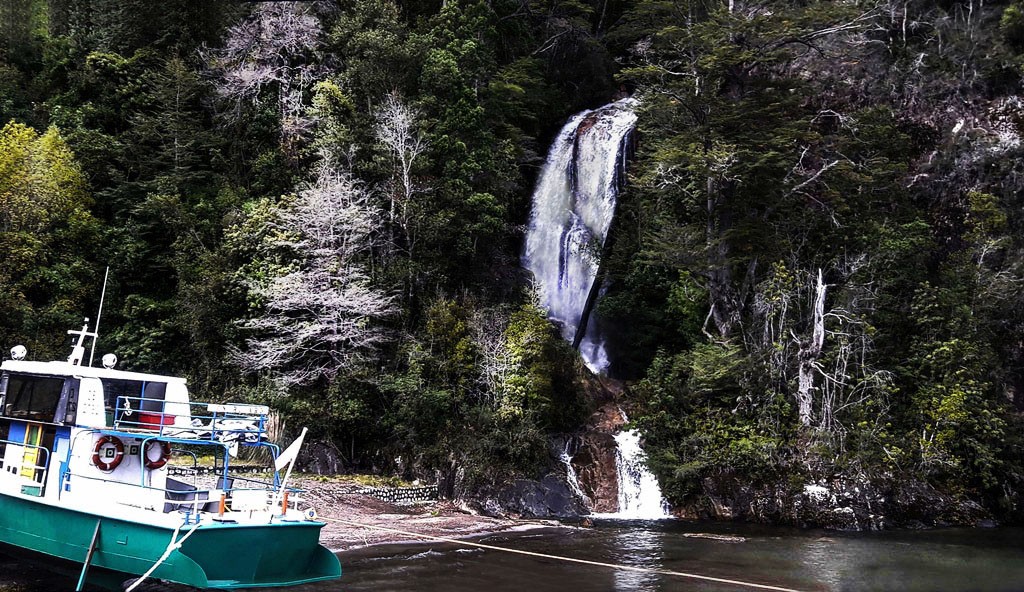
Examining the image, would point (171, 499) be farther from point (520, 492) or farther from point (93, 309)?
point (93, 309)

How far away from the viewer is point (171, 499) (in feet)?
46.3

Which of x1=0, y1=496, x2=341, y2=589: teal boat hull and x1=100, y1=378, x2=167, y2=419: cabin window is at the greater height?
x1=100, y1=378, x2=167, y2=419: cabin window

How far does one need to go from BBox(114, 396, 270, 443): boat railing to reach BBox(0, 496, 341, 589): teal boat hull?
1.74 metres

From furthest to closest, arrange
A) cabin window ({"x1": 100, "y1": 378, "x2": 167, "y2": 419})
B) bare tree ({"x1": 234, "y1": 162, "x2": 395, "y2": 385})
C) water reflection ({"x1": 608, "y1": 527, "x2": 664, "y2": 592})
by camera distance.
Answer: bare tree ({"x1": 234, "y1": 162, "x2": 395, "y2": 385}), cabin window ({"x1": 100, "y1": 378, "x2": 167, "y2": 419}), water reflection ({"x1": 608, "y1": 527, "x2": 664, "y2": 592})

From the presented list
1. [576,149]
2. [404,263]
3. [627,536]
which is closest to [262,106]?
[404,263]

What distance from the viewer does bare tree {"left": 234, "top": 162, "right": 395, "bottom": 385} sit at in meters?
24.5

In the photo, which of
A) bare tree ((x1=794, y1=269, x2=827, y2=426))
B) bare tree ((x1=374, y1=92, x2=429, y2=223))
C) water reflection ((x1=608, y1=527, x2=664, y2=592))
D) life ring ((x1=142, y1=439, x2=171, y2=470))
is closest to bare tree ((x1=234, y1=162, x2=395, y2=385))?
bare tree ((x1=374, y1=92, x2=429, y2=223))

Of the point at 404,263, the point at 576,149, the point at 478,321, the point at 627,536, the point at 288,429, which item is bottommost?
the point at 627,536

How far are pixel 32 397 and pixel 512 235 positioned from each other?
19.8 meters

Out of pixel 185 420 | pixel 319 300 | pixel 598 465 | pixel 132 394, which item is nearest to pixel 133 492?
Result: pixel 185 420

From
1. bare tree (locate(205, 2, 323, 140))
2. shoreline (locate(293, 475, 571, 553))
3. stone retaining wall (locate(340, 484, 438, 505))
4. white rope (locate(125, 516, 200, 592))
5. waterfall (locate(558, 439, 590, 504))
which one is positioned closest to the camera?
white rope (locate(125, 516, 200, 592))

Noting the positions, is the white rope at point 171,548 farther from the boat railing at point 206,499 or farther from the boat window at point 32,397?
the boat window at point 32,397

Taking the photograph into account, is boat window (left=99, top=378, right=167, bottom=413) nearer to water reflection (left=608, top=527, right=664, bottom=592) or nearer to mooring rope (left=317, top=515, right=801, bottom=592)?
mooring rope (left=317, top=515, right=801, bottom=592)

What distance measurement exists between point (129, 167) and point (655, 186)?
63.8ft
